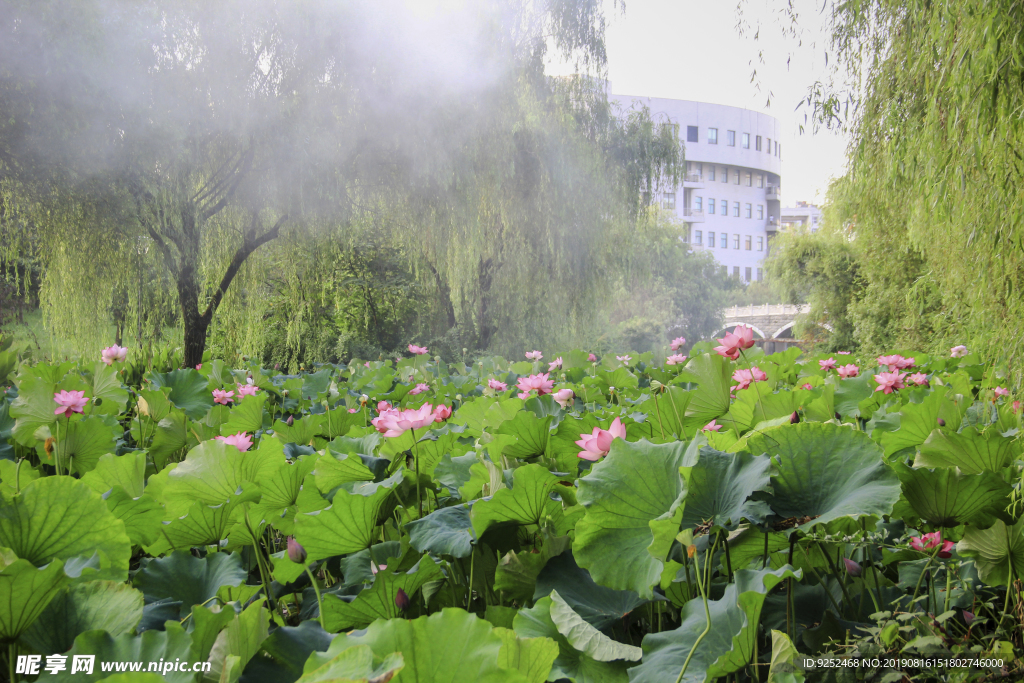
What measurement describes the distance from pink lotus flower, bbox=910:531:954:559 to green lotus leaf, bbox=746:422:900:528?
0.42 ft

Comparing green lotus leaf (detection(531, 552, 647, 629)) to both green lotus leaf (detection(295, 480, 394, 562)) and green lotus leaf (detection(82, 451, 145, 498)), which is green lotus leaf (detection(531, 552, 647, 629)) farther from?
green lotus leaf (detection(82, 451, 145, 498))

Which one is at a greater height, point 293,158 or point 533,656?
point 293,158

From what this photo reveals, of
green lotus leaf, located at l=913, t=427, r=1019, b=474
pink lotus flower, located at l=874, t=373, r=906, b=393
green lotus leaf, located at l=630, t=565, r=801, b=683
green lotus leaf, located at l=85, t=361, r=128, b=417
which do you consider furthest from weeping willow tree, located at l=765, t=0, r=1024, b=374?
green lotus leaf, located at l=85, t=361, r=128, b=417

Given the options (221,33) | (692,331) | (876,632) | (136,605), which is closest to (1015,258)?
(876,632)

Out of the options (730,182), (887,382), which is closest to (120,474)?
(887,382)

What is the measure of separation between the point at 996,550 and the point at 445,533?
0.62m

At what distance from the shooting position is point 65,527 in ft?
2.09

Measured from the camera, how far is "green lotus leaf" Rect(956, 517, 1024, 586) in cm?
67

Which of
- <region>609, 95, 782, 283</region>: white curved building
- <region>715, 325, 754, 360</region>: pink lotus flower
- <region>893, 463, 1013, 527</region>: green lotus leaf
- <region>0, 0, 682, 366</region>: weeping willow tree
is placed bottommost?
<region>893, 463, 1013, 527</region>: green lotus leaf

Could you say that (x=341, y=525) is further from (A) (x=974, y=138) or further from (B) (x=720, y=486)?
(A) (x=974, y=138)

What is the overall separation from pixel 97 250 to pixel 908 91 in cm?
604

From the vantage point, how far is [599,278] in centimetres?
796

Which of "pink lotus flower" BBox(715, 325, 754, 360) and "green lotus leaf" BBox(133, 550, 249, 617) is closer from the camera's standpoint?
"green lotus leaf" BBox(133, 550, 249, 617)

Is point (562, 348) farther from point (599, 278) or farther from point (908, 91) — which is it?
point (908, 91)
